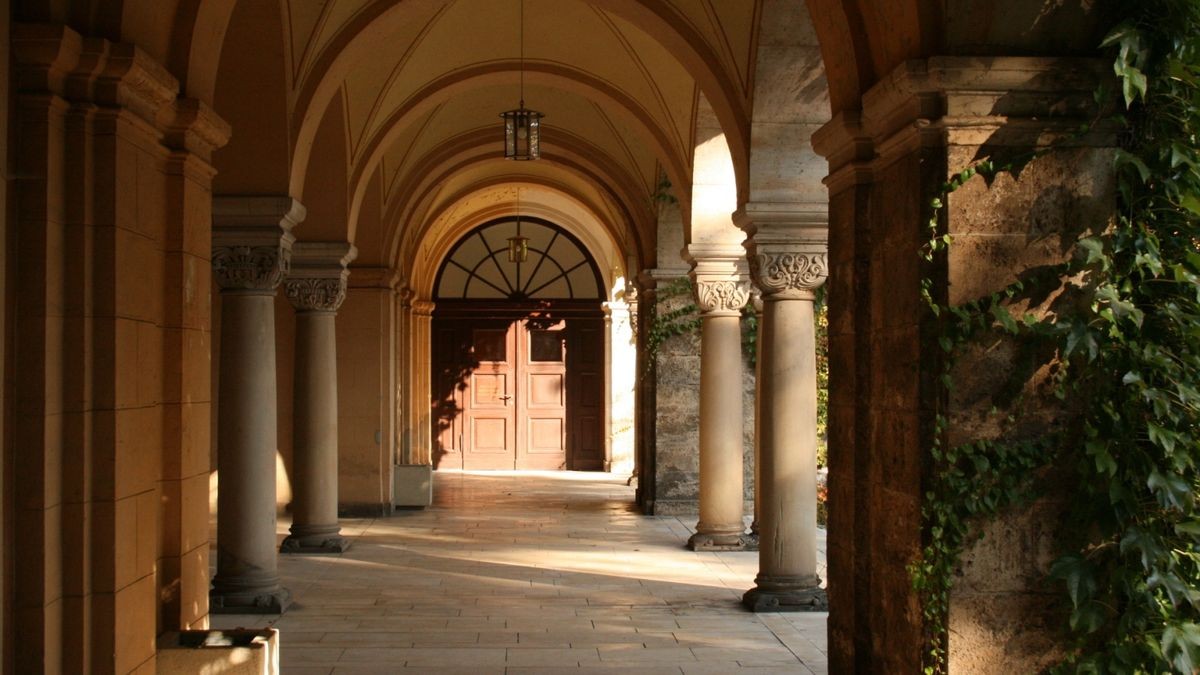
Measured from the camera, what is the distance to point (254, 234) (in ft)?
25.3

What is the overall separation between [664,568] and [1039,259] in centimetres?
622

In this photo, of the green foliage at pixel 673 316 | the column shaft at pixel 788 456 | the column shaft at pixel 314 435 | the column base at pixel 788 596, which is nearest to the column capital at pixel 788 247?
the column shaft at pixel 788 456

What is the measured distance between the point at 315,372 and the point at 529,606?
3219mm

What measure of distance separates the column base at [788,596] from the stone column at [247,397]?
3.10m

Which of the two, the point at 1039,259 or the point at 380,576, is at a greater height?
the point at 1039,259

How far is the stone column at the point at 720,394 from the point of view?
10469 mm

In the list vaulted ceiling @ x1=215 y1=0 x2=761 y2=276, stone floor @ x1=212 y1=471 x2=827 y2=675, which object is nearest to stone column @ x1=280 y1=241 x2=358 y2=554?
vaulted ceiling @ x1=215 y1=0 x2=761 y2=276

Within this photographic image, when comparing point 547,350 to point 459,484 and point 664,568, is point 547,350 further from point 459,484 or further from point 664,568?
point 664,568

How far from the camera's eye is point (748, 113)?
773 cm

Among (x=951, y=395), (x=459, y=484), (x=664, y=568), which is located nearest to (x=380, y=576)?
(x=664, y=568)

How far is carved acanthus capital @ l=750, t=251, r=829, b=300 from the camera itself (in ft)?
25.2

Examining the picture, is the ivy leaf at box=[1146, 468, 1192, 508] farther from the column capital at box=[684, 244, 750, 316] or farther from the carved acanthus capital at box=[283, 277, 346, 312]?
the carved acanthus capital at box=[283, 277, 346, 312]

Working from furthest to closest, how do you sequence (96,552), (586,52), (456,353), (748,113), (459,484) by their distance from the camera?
1. (456,353)
2. (459,484)
3. (586,52)
4. (748,113)
5. (96,552)

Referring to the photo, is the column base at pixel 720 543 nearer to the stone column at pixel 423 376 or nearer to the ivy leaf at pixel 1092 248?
the ivy leaf at pixel 1092 248
